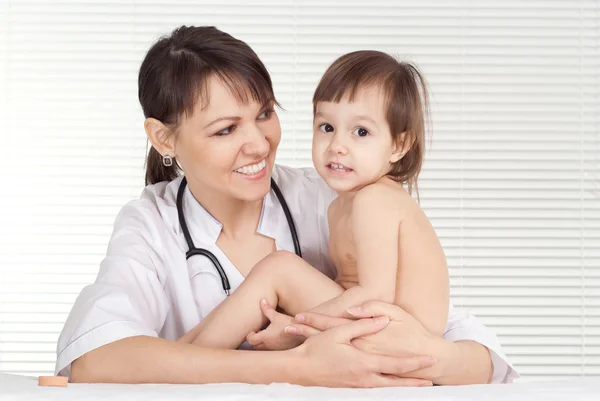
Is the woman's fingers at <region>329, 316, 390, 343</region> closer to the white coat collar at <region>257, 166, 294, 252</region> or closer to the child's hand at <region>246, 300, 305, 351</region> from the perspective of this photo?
the child's hand at <region>246, 300, 305, 351</region>

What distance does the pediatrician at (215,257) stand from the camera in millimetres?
1569

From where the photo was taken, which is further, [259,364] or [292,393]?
[259,364]

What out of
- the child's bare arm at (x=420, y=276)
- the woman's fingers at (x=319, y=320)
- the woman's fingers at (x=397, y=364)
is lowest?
the woman's fingers at (x=397, y=364)

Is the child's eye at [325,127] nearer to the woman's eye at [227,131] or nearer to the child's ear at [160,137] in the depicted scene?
the woman's eye at [227,131]

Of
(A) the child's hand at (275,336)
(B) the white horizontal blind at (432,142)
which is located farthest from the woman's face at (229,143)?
(B) the white horizontal blind at (432,142)

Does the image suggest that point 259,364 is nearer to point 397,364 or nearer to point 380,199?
point 397,364

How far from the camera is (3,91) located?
3.85 m

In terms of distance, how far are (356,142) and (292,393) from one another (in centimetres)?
68

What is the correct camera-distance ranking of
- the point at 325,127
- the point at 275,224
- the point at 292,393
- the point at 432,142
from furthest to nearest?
the point at 432,142, the point at 275,224, the point at 325,127, the point at 292,393

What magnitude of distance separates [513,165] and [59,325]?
89.8 inches

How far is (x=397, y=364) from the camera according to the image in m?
1.54

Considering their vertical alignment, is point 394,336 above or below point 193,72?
below

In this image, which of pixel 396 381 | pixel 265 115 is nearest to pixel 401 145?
pixel 265 115

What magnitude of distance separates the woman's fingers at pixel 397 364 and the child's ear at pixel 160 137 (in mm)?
812
